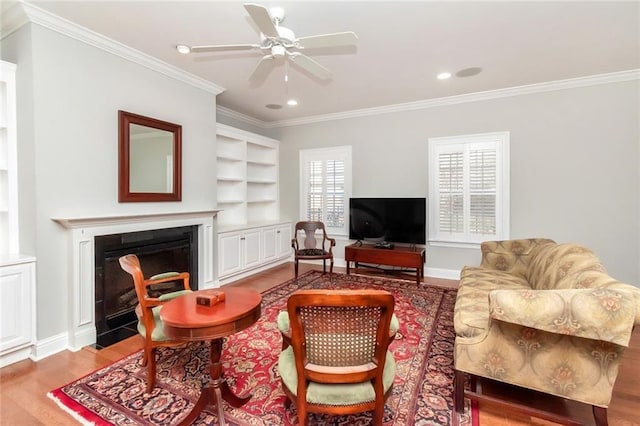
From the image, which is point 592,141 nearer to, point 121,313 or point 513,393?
point 513,393

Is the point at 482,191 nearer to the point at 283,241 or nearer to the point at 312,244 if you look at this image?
the point at 312,244

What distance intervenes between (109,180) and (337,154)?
3680 millimetres

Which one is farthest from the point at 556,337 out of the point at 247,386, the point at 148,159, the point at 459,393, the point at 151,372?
the point at 148,159

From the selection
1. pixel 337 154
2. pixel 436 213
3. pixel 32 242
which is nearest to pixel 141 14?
pixel 32 242

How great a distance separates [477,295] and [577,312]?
101cm

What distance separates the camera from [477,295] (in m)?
2.54

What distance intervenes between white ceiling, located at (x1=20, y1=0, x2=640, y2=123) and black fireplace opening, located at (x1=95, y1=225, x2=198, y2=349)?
2019 mm

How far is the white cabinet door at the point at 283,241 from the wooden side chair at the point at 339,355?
4.24m

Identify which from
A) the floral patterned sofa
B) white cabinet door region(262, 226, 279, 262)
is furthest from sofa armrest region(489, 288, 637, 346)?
white cabinet door region(262, 226, 279, 262)

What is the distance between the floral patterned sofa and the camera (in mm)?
1521

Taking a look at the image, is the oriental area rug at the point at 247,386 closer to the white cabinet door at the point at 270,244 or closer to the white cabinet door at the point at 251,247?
the white cabinet door at the point at 251,247

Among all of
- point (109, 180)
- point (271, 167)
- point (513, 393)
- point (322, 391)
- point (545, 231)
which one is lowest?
point (513, 393)

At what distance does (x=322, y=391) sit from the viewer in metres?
1.48

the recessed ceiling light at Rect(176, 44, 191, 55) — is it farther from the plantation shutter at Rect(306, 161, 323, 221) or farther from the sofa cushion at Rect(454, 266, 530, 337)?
the sofa cushion at Rect(454, 266, 530, 337)
